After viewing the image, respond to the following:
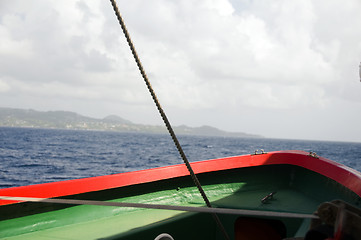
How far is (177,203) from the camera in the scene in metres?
3.76

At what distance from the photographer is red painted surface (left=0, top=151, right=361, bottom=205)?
277 cm

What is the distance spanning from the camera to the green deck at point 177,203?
8.97 feet

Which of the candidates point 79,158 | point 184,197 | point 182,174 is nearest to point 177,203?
point 184,197

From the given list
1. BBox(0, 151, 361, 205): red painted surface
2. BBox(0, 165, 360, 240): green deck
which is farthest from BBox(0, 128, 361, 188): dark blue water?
BBox(0, 151, 361, 205): red painted surface

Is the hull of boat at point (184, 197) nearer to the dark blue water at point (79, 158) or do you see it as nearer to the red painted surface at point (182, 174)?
the red painted surface at point (182, 174)

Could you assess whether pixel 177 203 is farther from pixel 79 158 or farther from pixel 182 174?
pixel 79 158

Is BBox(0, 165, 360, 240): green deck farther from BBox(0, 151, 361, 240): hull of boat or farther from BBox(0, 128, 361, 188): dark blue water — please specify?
BBox(0, 128, 361, 188): dark blue water

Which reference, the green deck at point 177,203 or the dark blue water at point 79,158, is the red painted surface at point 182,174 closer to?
the green deck at point 177,203

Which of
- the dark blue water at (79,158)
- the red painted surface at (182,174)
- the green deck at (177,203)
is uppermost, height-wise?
the red painted surface at (182,174)

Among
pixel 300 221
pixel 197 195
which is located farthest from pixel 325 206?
pixel 197 195

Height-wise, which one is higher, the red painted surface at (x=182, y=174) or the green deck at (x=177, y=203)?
the red painted surface at (x=182, y=174)

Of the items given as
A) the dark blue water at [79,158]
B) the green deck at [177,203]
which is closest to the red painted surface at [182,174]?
the green deck at [177,203]

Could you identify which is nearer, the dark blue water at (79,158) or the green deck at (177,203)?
the green deck at (177,203)

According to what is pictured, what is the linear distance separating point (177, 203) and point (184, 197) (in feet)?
0.51
